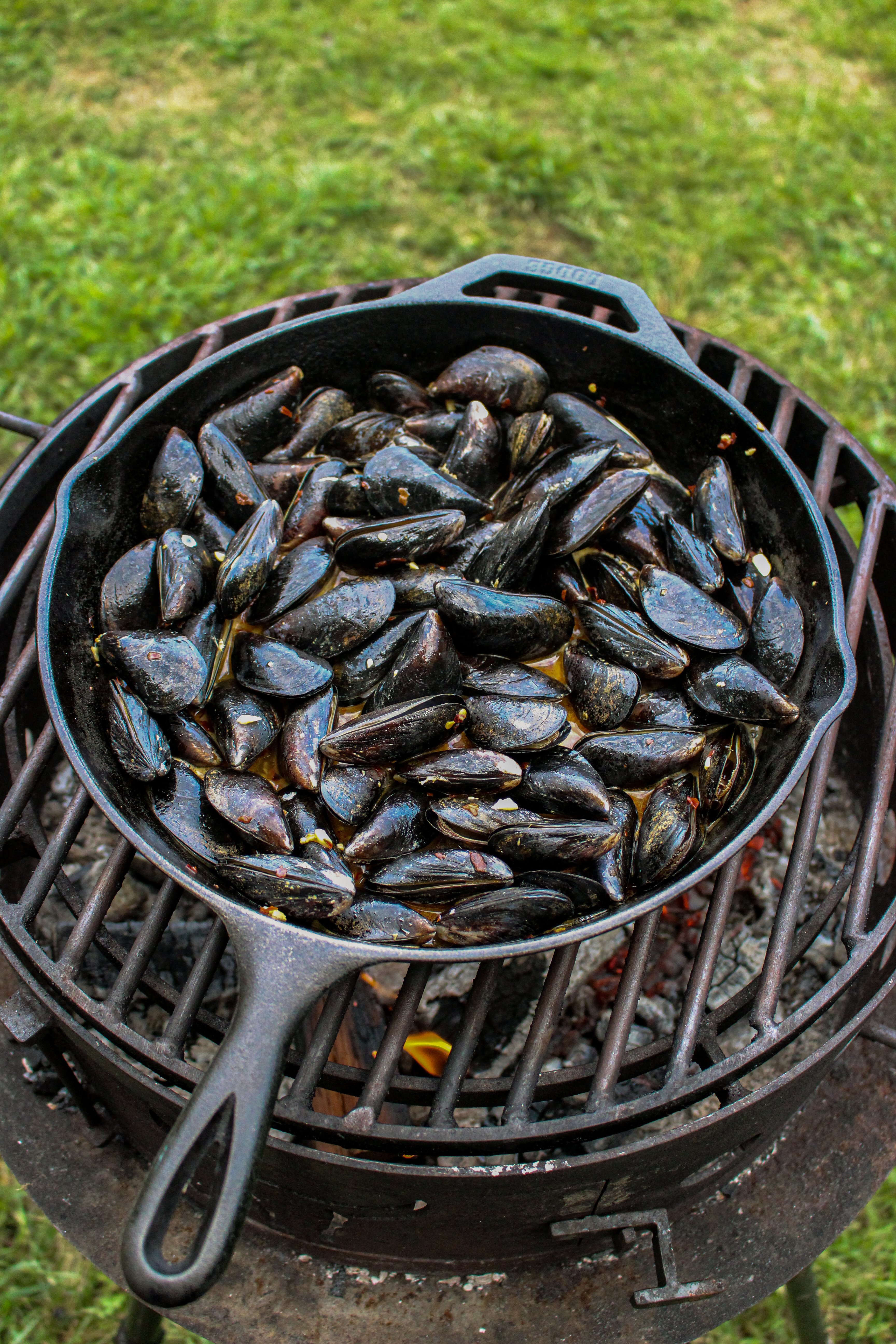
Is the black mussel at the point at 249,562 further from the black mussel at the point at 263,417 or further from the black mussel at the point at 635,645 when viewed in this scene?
the black mussel at the point at 635,645

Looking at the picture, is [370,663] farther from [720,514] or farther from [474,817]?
[720,514]

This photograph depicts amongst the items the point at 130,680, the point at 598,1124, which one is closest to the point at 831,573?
the point at 598,1124

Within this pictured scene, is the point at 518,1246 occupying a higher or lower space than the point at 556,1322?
higher

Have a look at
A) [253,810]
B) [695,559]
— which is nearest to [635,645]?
[695,559]

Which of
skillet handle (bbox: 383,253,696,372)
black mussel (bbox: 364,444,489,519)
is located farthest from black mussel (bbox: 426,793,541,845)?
skillet handle (bbox: 383,253,696,372)

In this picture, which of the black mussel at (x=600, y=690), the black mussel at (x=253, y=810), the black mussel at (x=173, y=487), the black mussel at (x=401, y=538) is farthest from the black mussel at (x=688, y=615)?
the black mussel at (x=173, y=487)

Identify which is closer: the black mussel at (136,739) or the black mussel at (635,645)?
the black mussel at (136,739)

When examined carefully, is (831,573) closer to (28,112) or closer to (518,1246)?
(518,1246)
